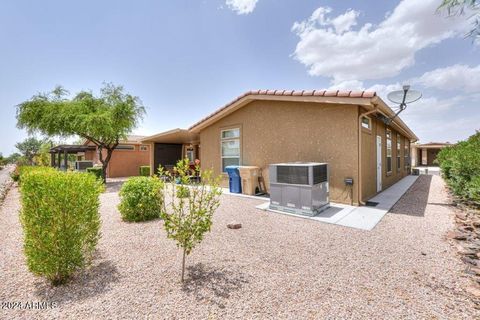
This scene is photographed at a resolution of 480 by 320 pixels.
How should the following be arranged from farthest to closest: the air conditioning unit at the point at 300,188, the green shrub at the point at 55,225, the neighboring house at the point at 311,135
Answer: the neighboring house at the point at 311,135 → the air conditioning unit at the point at 300,188 → the green shrub at the point at 55,225

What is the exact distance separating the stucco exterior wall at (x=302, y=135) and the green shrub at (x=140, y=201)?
466 cm

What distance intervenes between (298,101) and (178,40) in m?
6.31

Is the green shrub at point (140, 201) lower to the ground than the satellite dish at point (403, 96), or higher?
lower

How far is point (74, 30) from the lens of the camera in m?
8.30

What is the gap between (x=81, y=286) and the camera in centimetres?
281

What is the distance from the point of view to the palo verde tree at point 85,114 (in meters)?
12.9

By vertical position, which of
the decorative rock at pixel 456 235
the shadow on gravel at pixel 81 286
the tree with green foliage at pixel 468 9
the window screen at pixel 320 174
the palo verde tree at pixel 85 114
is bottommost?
the shadow on gravel at pixel 81 286

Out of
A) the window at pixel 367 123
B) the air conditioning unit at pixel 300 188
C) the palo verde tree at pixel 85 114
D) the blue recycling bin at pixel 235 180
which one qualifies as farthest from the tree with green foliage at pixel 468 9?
the palo verde tree at pixel 85 114

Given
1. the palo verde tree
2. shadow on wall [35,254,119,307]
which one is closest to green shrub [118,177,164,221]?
shadow on wall [35,254,119,307]

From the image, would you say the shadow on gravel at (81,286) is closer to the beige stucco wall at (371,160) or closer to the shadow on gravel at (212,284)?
the shadow on gravel at (212,284)

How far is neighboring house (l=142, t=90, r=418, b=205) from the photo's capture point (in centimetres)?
683

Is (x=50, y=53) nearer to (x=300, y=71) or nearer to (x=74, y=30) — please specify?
(x=74, y=30)

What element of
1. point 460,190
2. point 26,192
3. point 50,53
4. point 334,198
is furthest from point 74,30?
point 460,190

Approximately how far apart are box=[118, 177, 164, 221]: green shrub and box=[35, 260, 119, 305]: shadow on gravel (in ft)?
7.79
